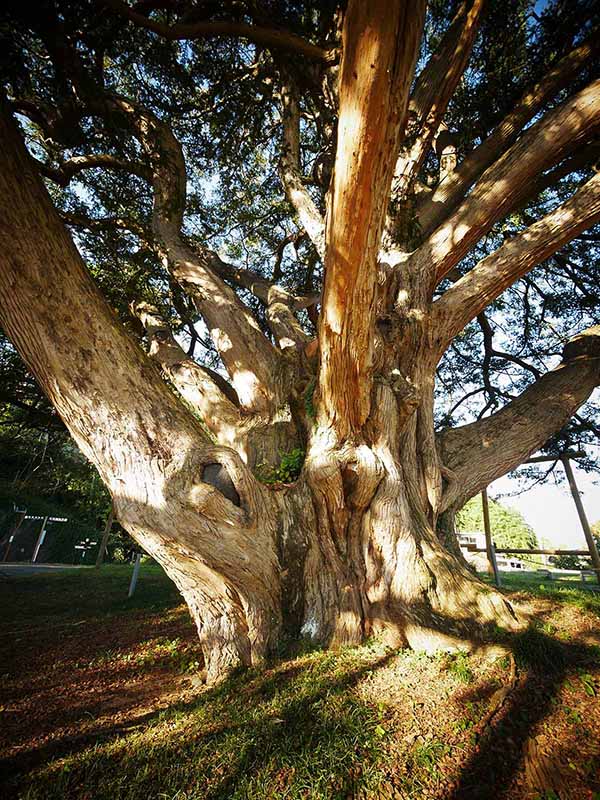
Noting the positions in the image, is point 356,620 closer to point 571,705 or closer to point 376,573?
point 376,573

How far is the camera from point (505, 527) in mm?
37156

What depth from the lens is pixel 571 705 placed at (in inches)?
80.0

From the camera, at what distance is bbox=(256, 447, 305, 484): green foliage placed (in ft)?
11.6

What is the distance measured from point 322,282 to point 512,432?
3.32m

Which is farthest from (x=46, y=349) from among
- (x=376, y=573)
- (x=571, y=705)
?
(x=571, y=705)

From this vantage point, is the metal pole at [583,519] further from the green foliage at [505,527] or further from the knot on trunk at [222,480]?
the green foliage at [505,527]

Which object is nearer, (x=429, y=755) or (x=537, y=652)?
(x=429, y=755)

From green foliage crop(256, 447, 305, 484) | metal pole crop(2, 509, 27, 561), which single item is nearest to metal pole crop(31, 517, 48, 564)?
metal pole crop(2, 509, 27, 561)

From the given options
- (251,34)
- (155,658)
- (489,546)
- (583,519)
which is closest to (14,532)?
(155,658)

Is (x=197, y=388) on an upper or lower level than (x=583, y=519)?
upper

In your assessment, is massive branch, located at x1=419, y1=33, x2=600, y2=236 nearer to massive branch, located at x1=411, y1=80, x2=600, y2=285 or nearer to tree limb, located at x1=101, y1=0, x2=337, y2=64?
massive branch, located at x1=411, y1=80, x2=600, y2=285

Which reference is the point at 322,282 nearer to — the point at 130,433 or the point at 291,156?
the point at 130,433

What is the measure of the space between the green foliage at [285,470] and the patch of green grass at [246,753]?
1.65 meters

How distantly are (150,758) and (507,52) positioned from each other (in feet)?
28.2
